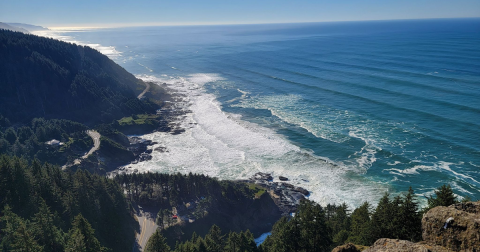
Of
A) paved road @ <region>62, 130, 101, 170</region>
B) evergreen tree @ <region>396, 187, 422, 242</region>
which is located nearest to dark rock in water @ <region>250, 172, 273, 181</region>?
evergreen tree @ <region>396, 187, 422, 242</region>

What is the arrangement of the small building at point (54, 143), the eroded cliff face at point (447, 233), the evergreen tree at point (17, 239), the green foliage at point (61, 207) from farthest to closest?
1. the small building at point (54, 143)
2. the green foliage at point (61, 207)
3. the evergreen tree at point (17, 239)
4. the eroded cliff face at point (447, 233)

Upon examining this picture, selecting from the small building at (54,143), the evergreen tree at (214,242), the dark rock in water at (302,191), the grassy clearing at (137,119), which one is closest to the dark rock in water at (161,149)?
the grassy clearing at (137,119)

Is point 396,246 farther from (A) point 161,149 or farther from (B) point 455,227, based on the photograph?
(A) point 161,149

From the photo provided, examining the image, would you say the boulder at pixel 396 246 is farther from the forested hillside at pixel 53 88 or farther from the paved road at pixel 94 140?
the forested hillside at pixel 53 88

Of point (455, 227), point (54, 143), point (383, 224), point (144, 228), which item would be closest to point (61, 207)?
point (144, 228)

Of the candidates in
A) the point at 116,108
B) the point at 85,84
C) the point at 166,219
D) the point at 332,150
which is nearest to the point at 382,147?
the point at 332,150

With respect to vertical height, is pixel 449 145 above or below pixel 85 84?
below

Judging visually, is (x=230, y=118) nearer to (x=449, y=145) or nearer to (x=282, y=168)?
(x=282, y=168)
